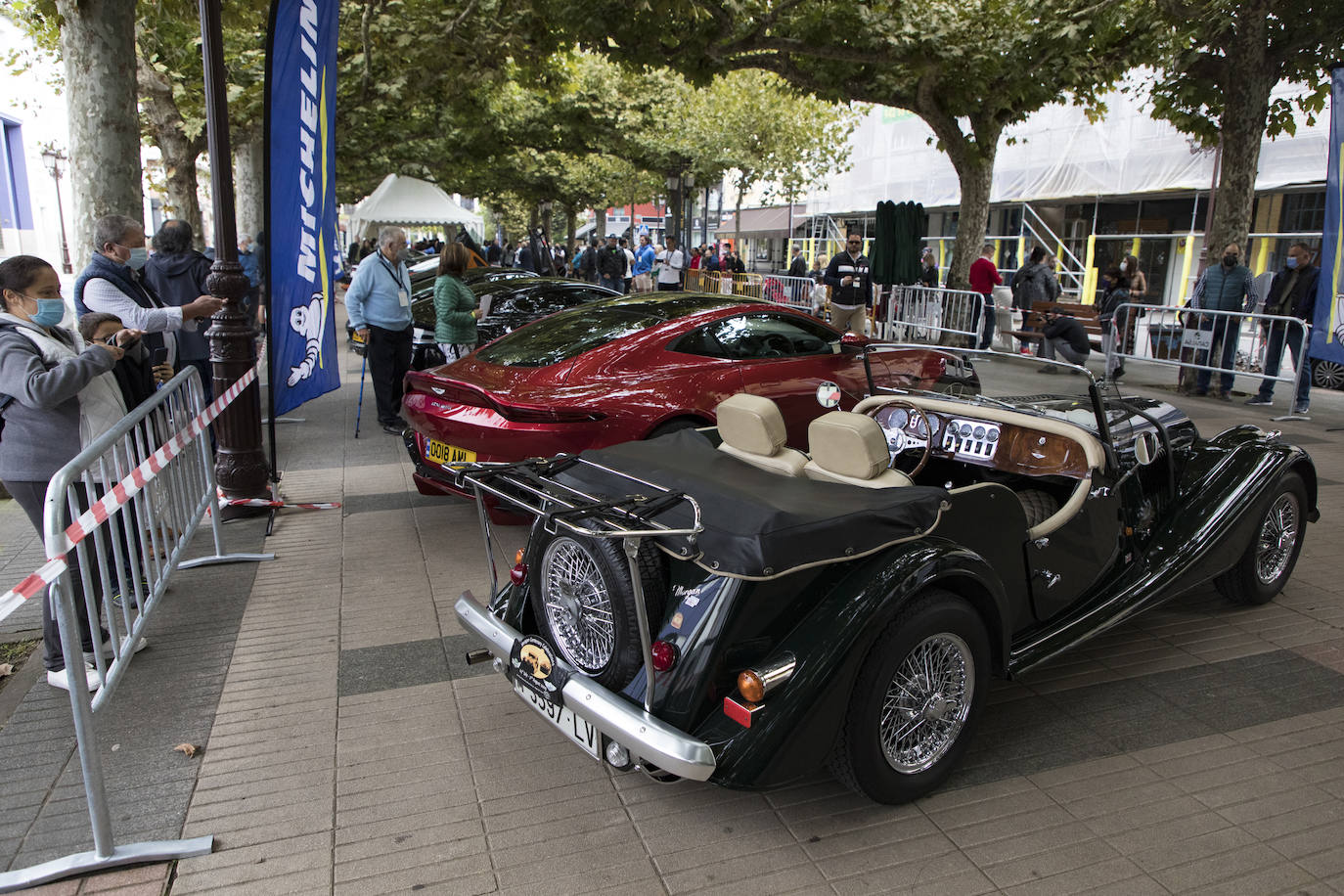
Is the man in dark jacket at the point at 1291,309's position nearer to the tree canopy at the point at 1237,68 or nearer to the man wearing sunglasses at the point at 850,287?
the tree canopy at the point at 1237,68

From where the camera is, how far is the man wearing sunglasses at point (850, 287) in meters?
12.9

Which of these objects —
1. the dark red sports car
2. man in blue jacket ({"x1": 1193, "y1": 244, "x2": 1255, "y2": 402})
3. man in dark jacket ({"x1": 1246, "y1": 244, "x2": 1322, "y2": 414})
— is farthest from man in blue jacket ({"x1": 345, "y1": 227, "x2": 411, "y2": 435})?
man in blue jacket ({"x1": 1193, "y1": 244, "x2": 1255, "y2": 402})

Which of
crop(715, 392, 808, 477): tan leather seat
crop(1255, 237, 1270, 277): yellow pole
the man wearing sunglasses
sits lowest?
crop(715, 392, 808, 477): tan leather seat

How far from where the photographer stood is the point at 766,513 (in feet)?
9.04

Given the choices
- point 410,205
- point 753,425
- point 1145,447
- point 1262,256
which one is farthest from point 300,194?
point 1262,256

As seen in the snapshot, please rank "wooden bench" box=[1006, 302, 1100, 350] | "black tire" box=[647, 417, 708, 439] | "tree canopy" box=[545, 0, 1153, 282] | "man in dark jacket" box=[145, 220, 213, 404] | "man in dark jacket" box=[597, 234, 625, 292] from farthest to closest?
1. "man in dark jacket" box=[597, 234, 625, 292]
2. "wooden bench" box=[1006, 302, 1100, 350]
3. "tree canopy" box=[545, 0, 1153, 282]
4. "man in dark jacket" box=[145, 220, 213, 404]
5. "black tire" box=[647, 417, 708, 439]

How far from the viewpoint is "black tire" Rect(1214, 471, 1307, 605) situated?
4.60m

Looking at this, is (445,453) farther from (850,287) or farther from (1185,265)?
(1185,265)

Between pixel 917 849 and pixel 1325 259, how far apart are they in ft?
30.6

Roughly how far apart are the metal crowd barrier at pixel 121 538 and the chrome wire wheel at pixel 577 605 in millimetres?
1284

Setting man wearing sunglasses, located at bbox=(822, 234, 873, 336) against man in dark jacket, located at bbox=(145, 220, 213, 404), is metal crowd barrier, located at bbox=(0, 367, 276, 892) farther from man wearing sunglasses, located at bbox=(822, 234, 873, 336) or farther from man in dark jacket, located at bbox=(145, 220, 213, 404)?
man wearing sunglasses, located at bbox=(822, 234, 873, 336)

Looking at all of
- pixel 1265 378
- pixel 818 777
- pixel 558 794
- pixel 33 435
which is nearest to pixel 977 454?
pixel 818 777

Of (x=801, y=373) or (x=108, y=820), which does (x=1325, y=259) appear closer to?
(x=801, y=373)

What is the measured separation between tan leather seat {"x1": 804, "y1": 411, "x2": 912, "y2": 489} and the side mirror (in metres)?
1.30
